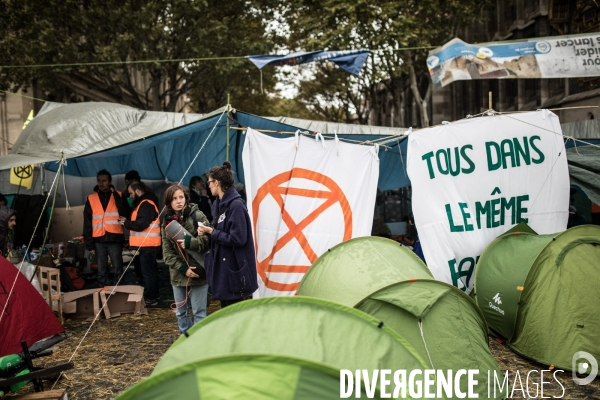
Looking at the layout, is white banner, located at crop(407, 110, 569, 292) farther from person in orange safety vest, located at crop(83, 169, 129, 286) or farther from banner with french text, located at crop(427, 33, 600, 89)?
person in orange safety vest, located at crop(83, 169, 129, 286)

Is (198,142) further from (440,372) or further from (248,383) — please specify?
(248,383)

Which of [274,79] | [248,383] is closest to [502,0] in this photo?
[274,79]

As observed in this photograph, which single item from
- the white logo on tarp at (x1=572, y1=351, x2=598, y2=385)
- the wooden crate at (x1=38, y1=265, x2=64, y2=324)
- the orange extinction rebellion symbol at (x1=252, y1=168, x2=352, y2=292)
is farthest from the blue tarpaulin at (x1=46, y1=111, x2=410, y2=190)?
the white logo on tarp at (x1=572, y1=351, x2=598, y2=385)

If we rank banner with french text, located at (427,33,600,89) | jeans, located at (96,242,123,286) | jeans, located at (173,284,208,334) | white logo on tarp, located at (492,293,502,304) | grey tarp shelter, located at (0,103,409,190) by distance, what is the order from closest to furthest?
jeans, located at (173,284,208,334), white logo on tarp, located at (492,293,502,304), grey tarp shelter, located at (0,103,409,190), jeans, located at (96,242,123,286), banner with french text, located at (427,33,600,89)

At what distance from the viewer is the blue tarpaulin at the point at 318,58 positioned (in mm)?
9969

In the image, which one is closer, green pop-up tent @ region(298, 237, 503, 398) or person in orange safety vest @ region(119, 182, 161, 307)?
green pop-up tent @ region(298, 237, 503, 398)

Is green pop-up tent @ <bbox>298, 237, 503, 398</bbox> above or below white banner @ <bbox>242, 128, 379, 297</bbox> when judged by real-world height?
below

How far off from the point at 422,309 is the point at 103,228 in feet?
18.6

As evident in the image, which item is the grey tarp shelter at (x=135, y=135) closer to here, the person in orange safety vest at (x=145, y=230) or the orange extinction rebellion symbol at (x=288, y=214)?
the person in orange safety vest at (x=145, y=230)

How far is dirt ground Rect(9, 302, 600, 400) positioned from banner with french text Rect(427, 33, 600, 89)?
5.20 meters

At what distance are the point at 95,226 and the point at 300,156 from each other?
3.58 m

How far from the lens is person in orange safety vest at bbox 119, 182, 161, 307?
27.2 feet

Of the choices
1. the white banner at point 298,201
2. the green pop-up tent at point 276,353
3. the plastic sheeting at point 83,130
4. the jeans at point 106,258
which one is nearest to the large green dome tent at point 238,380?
the green pop-up tent at point 276,353

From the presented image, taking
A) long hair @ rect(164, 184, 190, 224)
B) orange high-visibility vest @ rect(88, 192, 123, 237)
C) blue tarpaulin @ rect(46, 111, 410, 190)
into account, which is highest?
blue tarpaulin @ rect(46, 111, 410, 190)
